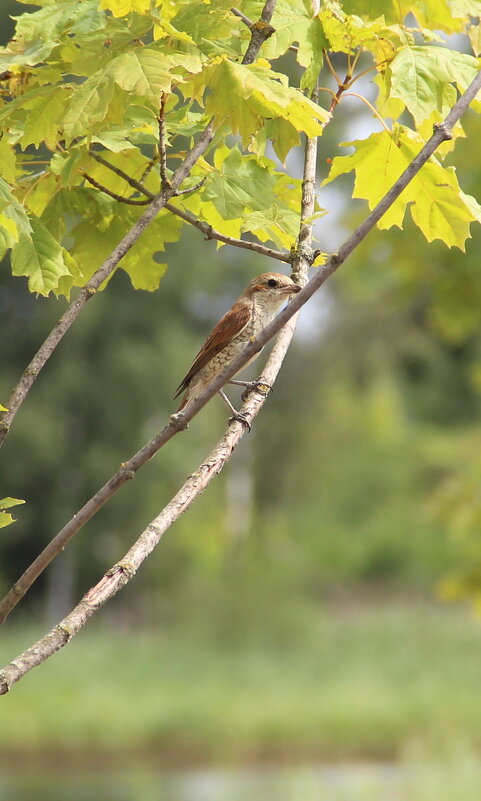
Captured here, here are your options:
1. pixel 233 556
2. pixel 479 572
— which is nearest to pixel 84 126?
pixel 479 572

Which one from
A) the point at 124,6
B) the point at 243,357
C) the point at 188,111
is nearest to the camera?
the point at 243,357

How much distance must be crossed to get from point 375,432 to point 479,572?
1883cm

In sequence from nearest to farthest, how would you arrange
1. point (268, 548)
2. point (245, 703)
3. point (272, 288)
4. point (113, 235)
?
point (113, 235)
point (272, 288)
point (245, 703)
point (268, 548)

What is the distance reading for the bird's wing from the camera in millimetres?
3760

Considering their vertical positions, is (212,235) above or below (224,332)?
above

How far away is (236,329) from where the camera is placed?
12.4 ft

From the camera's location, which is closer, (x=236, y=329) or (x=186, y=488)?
(x=186, y=488)

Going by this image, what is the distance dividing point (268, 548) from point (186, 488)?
1788cm

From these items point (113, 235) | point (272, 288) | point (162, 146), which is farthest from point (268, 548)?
point (162, 146)

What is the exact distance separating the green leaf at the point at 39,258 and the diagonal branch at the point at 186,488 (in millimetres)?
369

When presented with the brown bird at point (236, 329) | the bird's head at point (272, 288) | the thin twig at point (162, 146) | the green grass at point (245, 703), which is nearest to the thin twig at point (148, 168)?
the thin twig at point (162, 146)

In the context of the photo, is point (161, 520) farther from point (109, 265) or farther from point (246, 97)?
point (246, 97)

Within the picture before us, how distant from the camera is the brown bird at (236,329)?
3555mm

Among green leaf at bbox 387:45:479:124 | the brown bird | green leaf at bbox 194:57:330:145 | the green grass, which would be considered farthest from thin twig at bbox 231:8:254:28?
the green grass
